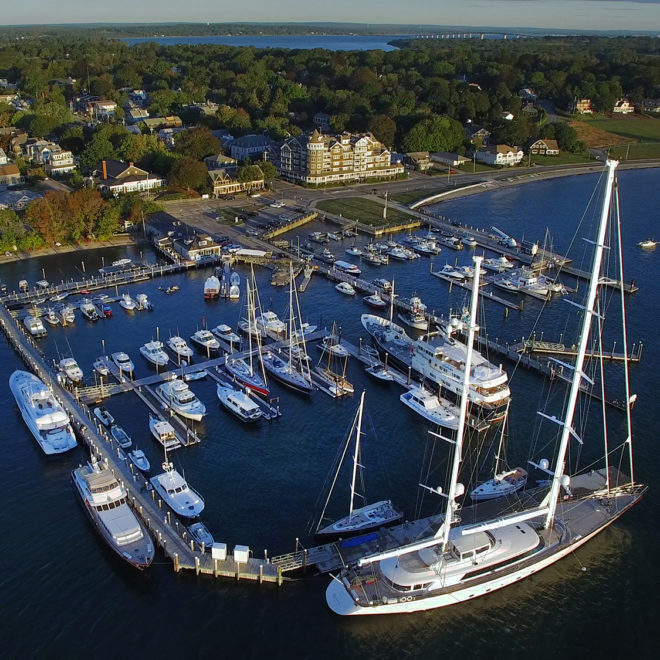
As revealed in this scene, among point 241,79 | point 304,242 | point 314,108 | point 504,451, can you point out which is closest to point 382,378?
point 504,451

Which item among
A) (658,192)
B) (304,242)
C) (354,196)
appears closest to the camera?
(304,242)

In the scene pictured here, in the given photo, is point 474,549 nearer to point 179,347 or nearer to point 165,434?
point 165,434

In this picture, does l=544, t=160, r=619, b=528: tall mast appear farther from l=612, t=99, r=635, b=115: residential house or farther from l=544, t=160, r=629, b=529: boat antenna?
l=612, t=99, r=635, b=115: residential house

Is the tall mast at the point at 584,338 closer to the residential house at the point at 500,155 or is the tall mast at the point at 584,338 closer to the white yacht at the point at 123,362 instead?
the white yacht at the point at 123,362

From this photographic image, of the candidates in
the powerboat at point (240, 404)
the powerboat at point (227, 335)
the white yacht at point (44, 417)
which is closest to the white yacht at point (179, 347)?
the powerboat at point (227, 335)

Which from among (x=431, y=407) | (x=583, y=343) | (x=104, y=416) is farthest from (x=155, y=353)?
(x=583, y=343)

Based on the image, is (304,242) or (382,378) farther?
(304,242)

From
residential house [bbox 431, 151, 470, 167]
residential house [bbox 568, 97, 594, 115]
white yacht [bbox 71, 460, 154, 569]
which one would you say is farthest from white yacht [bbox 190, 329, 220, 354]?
residential house [bbox 568, 97, 594, 115]

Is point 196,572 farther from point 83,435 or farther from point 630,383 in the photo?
point 630,383
